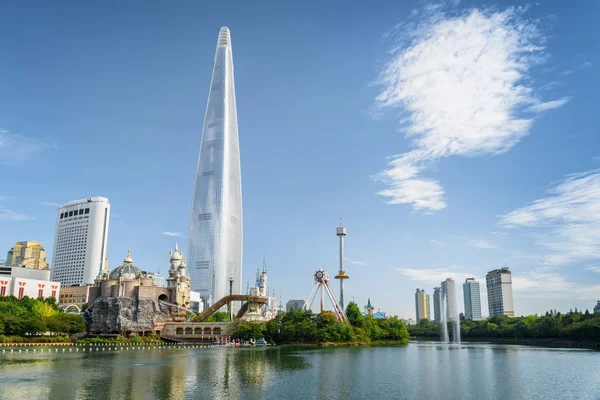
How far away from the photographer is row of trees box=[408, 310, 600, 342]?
115744 millimetres

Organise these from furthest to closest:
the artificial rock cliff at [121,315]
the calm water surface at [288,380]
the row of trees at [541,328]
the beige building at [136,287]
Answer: the beige building at [136,287], the artificial rock cliff at [121,315], the row of trees at [541,328], the calm water surface at [288,380]

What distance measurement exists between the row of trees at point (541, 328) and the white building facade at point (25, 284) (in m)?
137

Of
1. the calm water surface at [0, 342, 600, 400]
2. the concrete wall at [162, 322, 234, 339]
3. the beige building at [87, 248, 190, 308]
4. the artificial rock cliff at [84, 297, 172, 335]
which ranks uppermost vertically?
the beige building at [87, 248, 190, 308]

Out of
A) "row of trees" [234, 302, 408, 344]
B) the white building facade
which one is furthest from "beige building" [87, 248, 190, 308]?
the white building facade

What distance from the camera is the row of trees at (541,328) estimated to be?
11574 centimetres

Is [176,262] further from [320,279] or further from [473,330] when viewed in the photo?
[473,330]

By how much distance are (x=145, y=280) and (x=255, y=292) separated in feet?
94.0

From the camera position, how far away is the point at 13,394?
113ft

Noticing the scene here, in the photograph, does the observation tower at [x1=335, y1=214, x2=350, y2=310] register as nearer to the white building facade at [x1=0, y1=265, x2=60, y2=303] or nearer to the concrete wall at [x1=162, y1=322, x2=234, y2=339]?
the concrete wall at [x1=162, y1=322, x2=234, y2=339]

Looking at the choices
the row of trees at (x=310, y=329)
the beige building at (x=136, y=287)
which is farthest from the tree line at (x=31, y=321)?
the row of trees at (x=310, y=329)

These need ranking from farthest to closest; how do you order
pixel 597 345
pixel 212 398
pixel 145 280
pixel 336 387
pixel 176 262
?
pixel 176 262 < pixel 145 280 < pixel 597 345 < pixel 336 387 < pixel 212 398

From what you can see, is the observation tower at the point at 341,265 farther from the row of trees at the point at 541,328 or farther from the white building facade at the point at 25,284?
the white building facade at the point at 25,284

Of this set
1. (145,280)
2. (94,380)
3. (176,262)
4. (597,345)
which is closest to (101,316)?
(145,280)

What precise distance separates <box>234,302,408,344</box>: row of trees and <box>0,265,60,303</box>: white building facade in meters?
86.9
